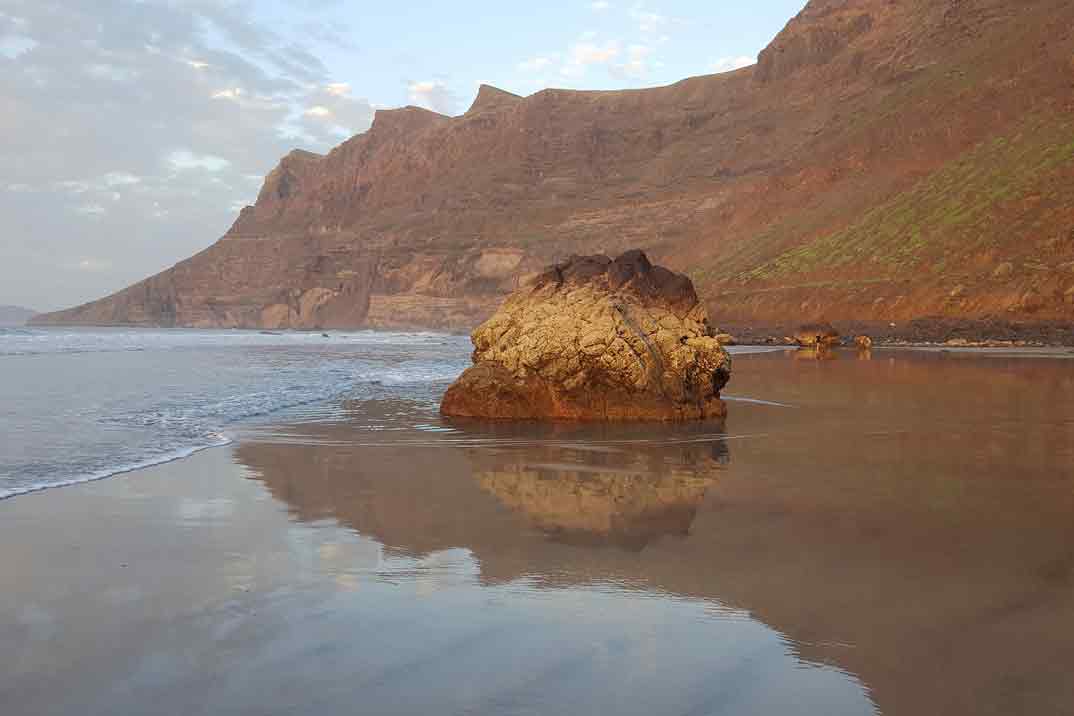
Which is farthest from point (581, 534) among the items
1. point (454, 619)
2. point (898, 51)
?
point (898, 51)

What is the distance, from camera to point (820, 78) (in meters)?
107

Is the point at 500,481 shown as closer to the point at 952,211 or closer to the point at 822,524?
the point at 822,524

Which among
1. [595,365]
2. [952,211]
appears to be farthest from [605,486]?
[952,211]

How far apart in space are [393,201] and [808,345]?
130971mm

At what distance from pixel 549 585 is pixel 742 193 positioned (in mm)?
89561

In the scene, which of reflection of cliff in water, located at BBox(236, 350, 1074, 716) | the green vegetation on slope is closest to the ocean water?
reflection of cliff in water, located at BBox(236, 350, 1074, 716)

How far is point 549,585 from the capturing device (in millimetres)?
4711

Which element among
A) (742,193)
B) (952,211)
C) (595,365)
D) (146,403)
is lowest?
(146,403)

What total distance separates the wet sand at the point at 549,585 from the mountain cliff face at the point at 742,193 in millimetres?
41394

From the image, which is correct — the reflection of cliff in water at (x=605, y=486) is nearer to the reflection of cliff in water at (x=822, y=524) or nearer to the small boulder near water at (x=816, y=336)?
the reflection of cliff in water at (x=822, y=524)

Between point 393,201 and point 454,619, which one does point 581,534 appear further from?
point 393,201

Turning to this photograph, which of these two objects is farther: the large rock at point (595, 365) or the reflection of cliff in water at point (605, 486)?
the large rock at point (595, 365)

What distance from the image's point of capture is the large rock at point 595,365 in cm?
1255

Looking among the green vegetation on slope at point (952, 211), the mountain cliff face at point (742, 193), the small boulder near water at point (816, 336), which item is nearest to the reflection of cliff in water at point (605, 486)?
the small boulder near water at point (816, 336)
